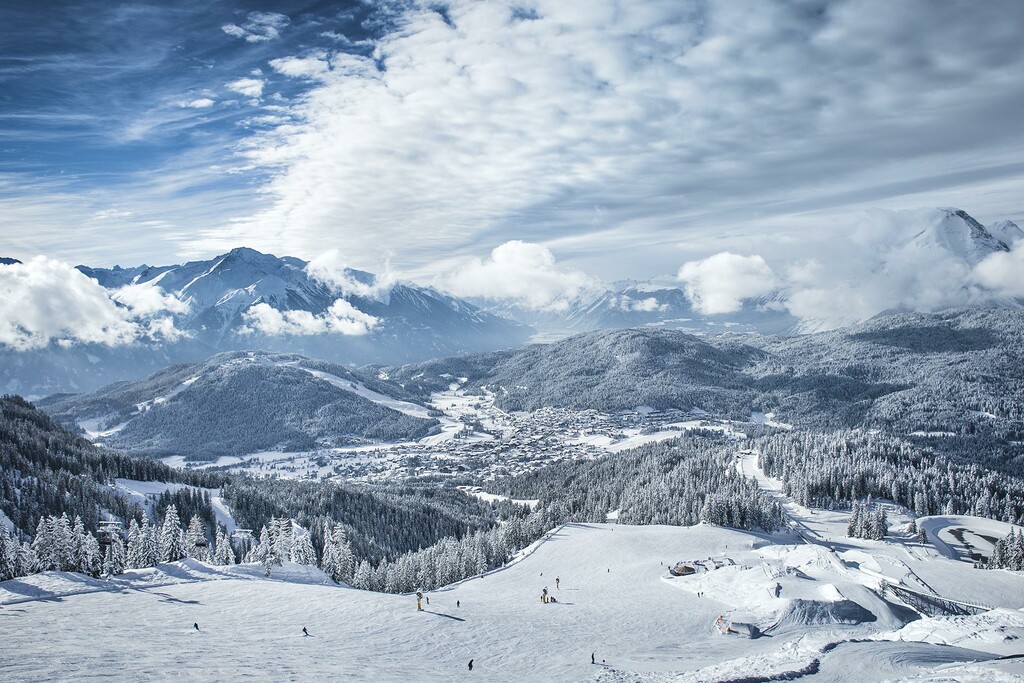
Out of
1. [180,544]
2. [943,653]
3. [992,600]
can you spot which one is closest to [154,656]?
[943,653]

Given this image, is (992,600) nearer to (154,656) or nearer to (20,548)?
(154,656)

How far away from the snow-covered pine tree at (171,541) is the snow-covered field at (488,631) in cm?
2293

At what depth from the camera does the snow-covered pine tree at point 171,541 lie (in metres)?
89.8

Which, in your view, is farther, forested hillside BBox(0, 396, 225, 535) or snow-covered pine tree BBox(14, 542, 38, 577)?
forested hillside BBox(0, 396, 225, 535)

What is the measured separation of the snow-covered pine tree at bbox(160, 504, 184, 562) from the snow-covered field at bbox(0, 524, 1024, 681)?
2293 centimetres

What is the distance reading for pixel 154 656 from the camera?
127 feet

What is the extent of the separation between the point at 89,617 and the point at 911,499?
170485mm

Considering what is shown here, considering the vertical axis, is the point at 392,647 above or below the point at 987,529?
above

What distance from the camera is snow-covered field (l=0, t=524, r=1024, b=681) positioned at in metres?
39.0

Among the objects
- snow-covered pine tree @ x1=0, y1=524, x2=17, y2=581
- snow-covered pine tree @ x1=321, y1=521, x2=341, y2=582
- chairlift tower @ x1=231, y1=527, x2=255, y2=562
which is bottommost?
chairlift tower @ x1=231, y1=527, x2=255, y2=562

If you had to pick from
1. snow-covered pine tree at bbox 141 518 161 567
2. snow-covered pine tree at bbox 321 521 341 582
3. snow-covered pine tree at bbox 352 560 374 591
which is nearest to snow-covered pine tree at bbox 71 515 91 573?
snow-covered pine tree at bbox 141 518 161 567

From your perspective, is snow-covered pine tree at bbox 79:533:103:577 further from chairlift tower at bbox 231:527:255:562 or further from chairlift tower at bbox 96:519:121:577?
chairlift tower at bbox 231:527:255:562

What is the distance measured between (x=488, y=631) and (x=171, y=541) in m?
63.9

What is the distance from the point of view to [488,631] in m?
52.8
